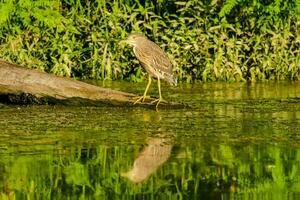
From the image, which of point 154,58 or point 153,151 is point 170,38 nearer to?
point 154,58

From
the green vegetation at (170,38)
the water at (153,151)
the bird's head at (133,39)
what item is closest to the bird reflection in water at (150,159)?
the water at (153,151)

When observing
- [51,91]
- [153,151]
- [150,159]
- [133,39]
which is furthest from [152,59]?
[150,159]

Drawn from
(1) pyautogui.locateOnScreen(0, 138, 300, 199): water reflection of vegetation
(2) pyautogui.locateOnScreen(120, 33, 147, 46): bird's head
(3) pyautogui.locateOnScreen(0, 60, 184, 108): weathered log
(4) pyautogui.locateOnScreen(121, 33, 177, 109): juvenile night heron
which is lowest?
(1) pyautogui.locateOnScreen(0, 138, 300, 199): water reflection of vegetation

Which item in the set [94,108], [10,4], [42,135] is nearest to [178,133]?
[42,135]

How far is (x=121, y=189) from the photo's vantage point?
6012 mm

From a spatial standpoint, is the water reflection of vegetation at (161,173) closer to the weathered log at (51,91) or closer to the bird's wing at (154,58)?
the weathered log at (51,91)

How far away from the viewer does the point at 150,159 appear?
276 inches

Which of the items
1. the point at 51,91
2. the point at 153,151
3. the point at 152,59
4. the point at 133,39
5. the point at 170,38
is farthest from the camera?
the point at 170,38

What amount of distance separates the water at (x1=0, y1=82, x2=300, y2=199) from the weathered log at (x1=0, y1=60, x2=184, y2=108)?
0.39ft

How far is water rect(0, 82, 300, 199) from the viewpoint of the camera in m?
6.02

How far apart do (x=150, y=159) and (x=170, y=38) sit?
6677mm

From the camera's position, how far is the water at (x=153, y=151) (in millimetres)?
6020

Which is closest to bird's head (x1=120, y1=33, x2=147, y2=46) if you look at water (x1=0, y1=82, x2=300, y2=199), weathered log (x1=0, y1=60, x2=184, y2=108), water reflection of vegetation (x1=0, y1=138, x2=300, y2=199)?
weathered log (x1=0, y1=60, x2=184, y2=108)

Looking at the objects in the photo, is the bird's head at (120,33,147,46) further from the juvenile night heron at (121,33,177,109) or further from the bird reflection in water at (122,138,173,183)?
the bird reflection in water at (122,138,173,183)
